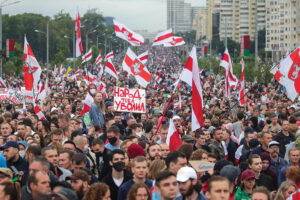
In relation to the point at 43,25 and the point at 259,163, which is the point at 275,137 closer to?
the point at 259,163

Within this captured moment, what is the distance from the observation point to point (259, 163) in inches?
→ 325

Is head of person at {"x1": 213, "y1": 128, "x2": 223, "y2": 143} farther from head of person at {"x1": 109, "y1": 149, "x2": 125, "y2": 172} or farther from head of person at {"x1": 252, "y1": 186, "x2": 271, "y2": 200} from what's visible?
head of person at {"x1": 252, "y1": 186, "x2": 271, "y2": 200}

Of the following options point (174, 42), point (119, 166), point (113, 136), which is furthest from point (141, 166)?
point (174, 42)

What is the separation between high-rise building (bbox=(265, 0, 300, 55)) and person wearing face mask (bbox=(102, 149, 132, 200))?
327 feet

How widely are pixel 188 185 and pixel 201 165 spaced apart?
1.42 m

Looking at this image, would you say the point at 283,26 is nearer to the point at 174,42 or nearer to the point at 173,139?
the point at 174,42

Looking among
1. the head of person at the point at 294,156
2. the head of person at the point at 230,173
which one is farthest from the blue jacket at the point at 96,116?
the head of person at the point at 230,173

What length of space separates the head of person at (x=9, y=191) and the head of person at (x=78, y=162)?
166cm

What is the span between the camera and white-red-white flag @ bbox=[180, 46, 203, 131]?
35.4 ft

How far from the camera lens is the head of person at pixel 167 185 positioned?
242 inches

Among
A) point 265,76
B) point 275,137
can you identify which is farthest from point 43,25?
point 275,137

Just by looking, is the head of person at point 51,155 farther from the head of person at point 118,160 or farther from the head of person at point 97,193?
the head of person at point 97,193

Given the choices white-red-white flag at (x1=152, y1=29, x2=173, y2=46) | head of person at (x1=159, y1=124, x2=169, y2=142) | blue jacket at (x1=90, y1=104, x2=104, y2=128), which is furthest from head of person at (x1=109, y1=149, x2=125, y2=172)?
white-red-white flag at (x1=152, y1=29, x2=173, y2=46)

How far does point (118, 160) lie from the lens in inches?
310
